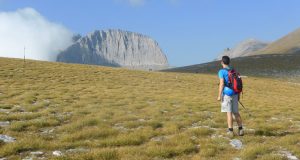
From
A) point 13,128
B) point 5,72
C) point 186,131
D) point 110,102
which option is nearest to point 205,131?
point 186,131

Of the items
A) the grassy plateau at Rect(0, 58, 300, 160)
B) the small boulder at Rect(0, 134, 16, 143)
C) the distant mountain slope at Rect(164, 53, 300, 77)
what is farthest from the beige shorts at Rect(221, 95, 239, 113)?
the distant mountain slope at Rect(164, 53, 300, 77)

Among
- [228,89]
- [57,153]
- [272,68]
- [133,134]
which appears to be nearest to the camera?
[57,153]

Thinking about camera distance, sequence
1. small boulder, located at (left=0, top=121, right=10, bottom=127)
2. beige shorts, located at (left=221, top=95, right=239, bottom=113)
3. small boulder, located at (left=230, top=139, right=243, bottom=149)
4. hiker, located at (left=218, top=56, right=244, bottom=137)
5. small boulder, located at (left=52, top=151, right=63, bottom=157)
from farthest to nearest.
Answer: small boulder, located at (left=0, top=121, right=10, bottom=127) → beige shorts, located at (left=221, top=95, right=239, bottom=113) → hiker, located at (left=218, top=56, right=244, bottom=137) → small boulder, located at (left=230, top=139, right=243, bottom=149) → small boulder, located at (left=52, top=151, right=63, bottom=157)

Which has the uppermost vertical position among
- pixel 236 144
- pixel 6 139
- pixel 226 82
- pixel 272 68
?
pixel 226 82

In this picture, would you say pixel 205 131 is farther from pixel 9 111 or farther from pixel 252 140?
pixel 9 111

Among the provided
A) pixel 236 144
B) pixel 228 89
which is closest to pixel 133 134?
pixel 236 144

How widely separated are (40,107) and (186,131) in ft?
34.2

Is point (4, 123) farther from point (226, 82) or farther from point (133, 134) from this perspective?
point (226, 82)

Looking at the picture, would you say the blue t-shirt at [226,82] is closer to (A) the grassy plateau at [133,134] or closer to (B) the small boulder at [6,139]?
(A) the grassy plateau at [133,134]

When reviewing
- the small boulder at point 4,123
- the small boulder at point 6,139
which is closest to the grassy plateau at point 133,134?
the small boulder at point 6,139

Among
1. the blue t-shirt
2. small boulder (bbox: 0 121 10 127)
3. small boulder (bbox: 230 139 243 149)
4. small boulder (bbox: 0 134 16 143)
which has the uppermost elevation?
the blue t-shirt

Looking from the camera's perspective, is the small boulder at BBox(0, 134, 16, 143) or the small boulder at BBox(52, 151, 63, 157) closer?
the small boulder at BBox(52, 151, 63, 157)

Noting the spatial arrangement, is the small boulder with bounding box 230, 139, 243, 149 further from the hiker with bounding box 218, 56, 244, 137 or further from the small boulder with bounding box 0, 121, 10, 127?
the small boulder with bounding box 0, 121, 10, 127

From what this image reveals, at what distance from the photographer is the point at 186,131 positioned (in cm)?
1791
